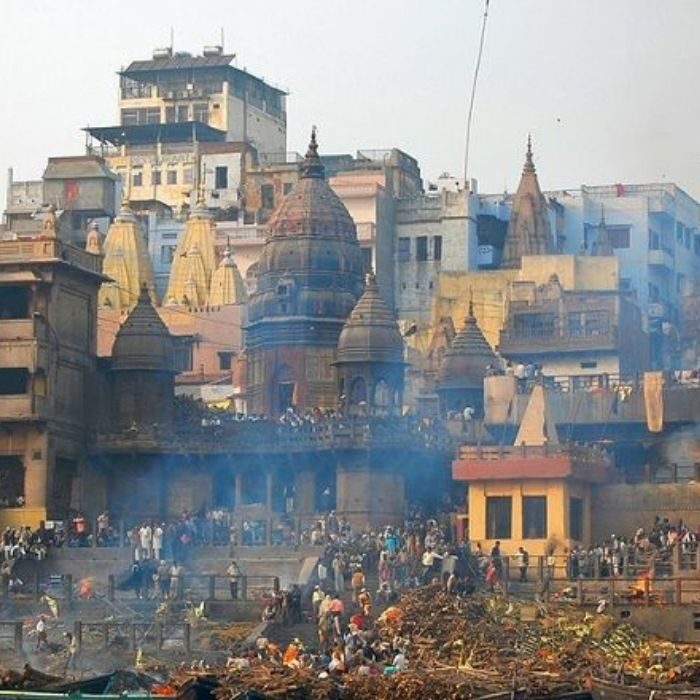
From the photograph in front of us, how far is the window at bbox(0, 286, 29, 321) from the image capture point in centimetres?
6738

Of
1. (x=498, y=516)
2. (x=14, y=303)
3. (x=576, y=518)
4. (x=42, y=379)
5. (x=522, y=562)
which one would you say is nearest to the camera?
(x=522, y=562)

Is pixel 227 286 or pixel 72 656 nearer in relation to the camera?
pixel 72 656

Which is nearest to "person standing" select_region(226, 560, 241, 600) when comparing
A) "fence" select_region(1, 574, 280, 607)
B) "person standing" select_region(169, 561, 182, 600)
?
"fence" select_region(1, 574, 280, 607)

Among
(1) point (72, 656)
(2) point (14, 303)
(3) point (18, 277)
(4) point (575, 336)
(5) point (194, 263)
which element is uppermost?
(5) point (194, 263)

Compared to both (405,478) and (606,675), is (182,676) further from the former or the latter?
(405,478)

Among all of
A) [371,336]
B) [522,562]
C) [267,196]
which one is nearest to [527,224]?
[267,196]

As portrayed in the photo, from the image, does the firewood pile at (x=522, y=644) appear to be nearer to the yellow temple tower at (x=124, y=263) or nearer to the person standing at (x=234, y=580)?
the person standing at (x=234, y=580)

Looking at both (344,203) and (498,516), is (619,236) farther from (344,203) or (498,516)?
(498,516)

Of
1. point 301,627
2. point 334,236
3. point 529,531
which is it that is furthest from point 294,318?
point 301,627

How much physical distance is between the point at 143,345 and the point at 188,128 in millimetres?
44322

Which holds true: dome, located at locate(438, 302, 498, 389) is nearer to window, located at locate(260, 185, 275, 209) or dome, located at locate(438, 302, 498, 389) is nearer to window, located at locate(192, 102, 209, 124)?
window, located at locate(260, 185, 275, 209)

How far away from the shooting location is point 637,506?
194ft

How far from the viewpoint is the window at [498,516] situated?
58.2 meters

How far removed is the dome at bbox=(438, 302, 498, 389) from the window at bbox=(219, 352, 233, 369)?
18735 millimetres
